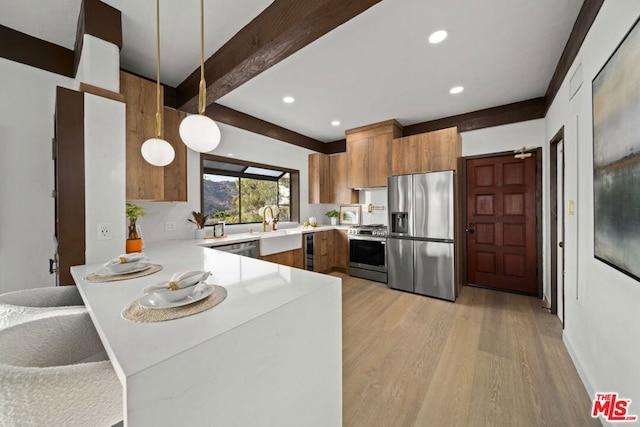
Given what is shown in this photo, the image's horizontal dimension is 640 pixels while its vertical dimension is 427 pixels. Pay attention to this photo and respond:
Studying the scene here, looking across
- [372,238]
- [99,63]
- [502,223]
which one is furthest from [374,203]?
[99,63]

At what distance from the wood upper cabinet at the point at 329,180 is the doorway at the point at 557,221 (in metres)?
2.75

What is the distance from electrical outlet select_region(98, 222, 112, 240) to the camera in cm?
171

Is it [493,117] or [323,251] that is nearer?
[493,117]

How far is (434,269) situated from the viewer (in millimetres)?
3287

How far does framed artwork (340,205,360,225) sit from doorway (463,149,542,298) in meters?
1.87

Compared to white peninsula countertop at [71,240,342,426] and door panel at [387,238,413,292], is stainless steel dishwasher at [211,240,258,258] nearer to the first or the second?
white peninsula countertop at [71,240,342,426]

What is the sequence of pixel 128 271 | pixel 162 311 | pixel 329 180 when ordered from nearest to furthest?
pixel 162 311 < pixel 128 271 < pixel 329 180

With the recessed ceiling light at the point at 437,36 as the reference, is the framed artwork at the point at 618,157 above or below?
below

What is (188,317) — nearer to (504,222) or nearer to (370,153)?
(370,153)

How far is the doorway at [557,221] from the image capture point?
8.21 feet

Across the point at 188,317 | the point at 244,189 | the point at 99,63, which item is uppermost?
the point at 99,63

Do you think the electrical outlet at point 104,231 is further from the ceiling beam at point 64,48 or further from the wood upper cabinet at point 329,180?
the wood upper cabinet at point 329,180

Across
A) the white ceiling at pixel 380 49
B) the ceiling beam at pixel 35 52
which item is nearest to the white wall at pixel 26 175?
the ceiling beam at pixel 35 52

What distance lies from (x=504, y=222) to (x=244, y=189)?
3.83m
